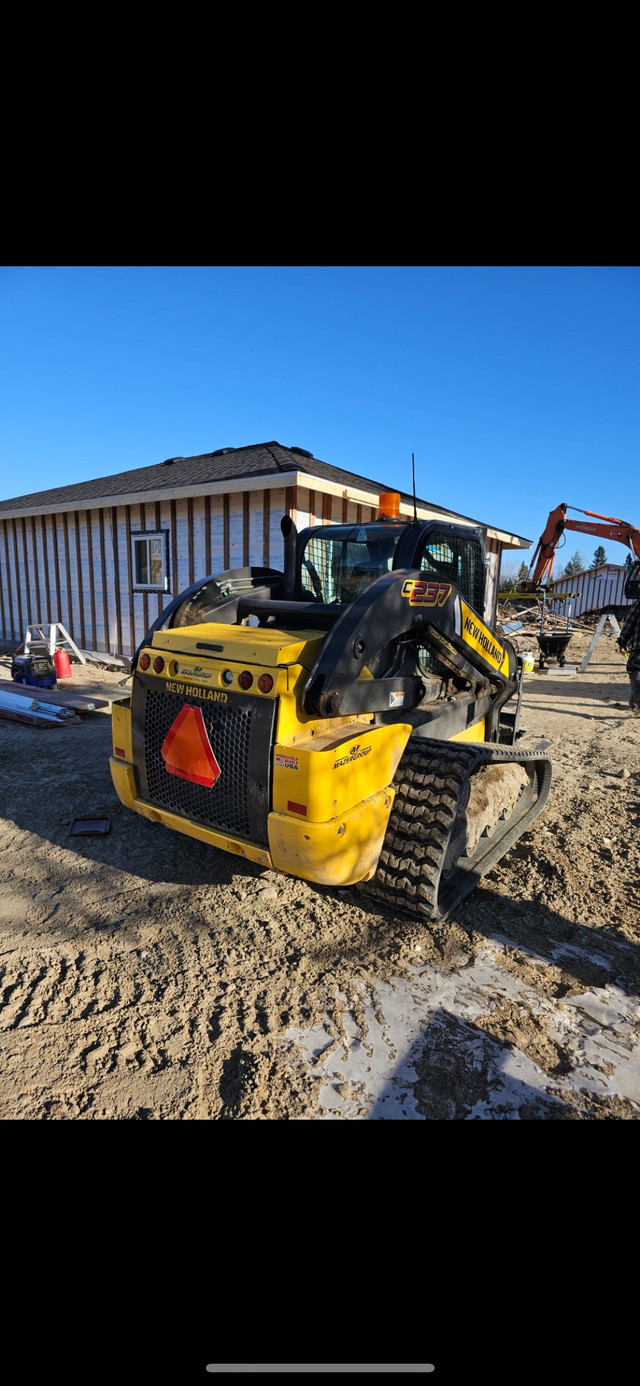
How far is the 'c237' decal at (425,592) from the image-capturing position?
128 inches

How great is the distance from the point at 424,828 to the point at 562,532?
56.5ft

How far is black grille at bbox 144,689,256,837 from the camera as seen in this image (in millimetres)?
2975

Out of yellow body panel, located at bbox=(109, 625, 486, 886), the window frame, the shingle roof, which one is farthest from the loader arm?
the window frame

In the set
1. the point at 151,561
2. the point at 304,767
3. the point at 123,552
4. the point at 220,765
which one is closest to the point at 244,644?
the point at 220,765

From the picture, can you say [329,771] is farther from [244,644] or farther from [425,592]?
[425,592]

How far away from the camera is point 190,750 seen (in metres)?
3.17

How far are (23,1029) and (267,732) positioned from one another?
155 cm

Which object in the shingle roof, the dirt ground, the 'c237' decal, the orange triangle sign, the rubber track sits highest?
the shingle roof

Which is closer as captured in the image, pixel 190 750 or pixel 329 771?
pixel 329 771

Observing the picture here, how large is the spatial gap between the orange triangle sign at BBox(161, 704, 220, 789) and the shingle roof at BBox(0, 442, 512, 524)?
6157 millimetres

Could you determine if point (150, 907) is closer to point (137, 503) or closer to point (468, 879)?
point (468, 879)

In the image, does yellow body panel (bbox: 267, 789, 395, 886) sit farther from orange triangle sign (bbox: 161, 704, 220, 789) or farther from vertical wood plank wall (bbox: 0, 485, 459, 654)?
vertical wood plank wall (bbox: 0, 485, 459, 654)

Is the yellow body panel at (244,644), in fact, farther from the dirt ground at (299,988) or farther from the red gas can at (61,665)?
the red gas can at (61,665)
